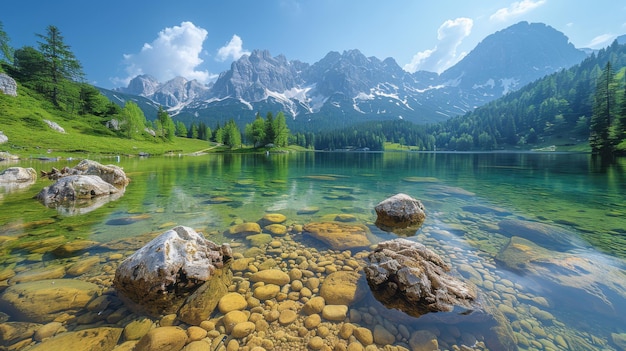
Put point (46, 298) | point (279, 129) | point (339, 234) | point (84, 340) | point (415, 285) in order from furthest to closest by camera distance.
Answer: point (279, 129), point (339, 234), point (415, 285), point (46, 298), point (84, 340)

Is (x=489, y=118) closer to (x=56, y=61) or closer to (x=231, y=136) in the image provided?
(x=231, y=136)

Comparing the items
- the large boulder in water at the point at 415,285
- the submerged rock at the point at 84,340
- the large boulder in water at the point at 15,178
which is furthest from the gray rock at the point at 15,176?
the large boulder in water at the point at 415,285

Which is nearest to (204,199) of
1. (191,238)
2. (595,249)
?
(191,238)

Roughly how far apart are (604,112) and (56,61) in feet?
622

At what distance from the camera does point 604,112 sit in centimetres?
6800

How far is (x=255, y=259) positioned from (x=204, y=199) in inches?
424

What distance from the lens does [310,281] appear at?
661 cm

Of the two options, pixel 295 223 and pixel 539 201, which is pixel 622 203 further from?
pixel 295 223

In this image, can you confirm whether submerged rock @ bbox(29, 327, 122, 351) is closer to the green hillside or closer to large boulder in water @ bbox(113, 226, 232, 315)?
large boulder in water @ bbox(113, 226, 232, 315)

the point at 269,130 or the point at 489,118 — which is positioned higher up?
the point at 489,118

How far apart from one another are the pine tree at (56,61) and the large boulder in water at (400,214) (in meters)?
127

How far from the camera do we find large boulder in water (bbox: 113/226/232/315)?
557 centimetres

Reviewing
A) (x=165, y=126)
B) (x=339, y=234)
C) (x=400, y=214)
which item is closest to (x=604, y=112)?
(x=400, y=214)

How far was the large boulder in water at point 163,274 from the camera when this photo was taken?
557 cm
